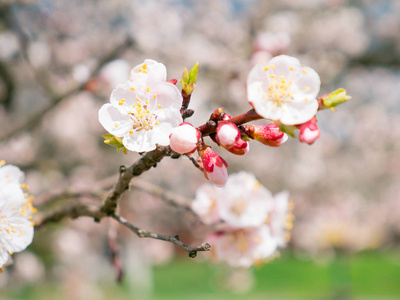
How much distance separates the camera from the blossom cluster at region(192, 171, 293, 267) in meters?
1.43

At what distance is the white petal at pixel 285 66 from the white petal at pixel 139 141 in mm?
330

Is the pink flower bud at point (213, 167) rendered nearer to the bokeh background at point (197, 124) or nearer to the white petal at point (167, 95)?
the white petal at point (167, 95)

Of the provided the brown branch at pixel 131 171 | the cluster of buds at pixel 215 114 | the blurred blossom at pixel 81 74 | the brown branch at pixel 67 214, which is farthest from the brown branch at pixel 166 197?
the blurred blossom at pixel 81 74

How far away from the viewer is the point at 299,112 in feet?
2.77

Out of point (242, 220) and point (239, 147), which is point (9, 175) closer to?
point (239, 147)

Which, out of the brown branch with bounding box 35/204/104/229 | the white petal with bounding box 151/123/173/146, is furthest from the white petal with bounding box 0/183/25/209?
the white petal with bounding box 151/123/173/146

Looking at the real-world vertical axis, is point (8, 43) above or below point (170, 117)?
above

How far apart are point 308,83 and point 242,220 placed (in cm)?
65

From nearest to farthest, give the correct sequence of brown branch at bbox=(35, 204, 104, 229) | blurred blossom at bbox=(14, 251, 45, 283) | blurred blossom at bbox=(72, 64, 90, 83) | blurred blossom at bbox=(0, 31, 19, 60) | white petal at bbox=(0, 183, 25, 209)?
white petal at bbox=(0, 183, 25, 209) < brown branch at bbox=(35, 204, 104, 229) < blurred blossom at bbox=(72, 64, 90, 83) < blurred blossom at bbox=(0, 31, 19, 60) < blurred blossom at bbox=(14, 251, 45, 283)

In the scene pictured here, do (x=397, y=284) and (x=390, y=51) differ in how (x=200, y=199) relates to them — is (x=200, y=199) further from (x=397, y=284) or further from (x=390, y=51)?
(x=397, y=284)

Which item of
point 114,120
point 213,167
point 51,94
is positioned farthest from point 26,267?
point 213,167

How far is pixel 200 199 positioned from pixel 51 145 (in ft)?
16.6

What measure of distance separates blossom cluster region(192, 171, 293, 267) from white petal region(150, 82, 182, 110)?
1.87 ft

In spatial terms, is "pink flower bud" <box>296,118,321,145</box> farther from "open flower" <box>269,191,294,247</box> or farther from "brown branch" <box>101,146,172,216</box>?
"open flower" <box>269,191,294,247</box>
